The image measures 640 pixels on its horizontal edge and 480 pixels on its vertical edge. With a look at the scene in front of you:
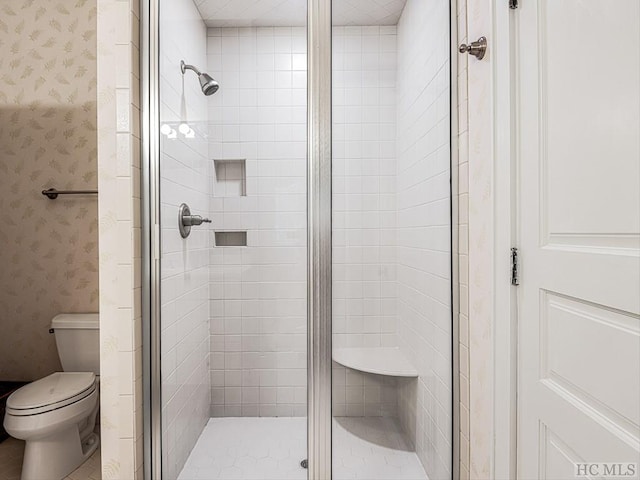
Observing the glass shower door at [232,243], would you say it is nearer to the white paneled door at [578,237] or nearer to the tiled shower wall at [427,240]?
the tiled shower wall at [427,240]

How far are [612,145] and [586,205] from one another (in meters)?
0.14

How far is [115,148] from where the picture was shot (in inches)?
60.6

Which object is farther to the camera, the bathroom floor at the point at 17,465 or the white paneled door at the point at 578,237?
the bathroom floor at the point at 17,465

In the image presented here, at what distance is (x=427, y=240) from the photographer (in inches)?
64.0

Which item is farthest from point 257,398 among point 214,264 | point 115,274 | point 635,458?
point 635,458

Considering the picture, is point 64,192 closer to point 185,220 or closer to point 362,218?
point 185,220

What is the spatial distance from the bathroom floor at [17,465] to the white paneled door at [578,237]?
1.89 meters

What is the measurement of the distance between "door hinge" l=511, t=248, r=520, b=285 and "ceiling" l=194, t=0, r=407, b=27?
0.94 meters

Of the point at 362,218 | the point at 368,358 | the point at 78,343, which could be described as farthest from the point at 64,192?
the point at 368,358

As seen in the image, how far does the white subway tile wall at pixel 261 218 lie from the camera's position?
159cm

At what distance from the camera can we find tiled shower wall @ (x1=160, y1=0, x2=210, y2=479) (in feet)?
5.32

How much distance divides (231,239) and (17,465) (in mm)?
1630

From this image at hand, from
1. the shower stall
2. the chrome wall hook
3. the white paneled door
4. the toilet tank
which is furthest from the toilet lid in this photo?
the chrome wall hook

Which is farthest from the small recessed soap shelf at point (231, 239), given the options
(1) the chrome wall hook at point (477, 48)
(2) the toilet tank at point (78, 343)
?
(2) the toilet tank at point (78, 343)
